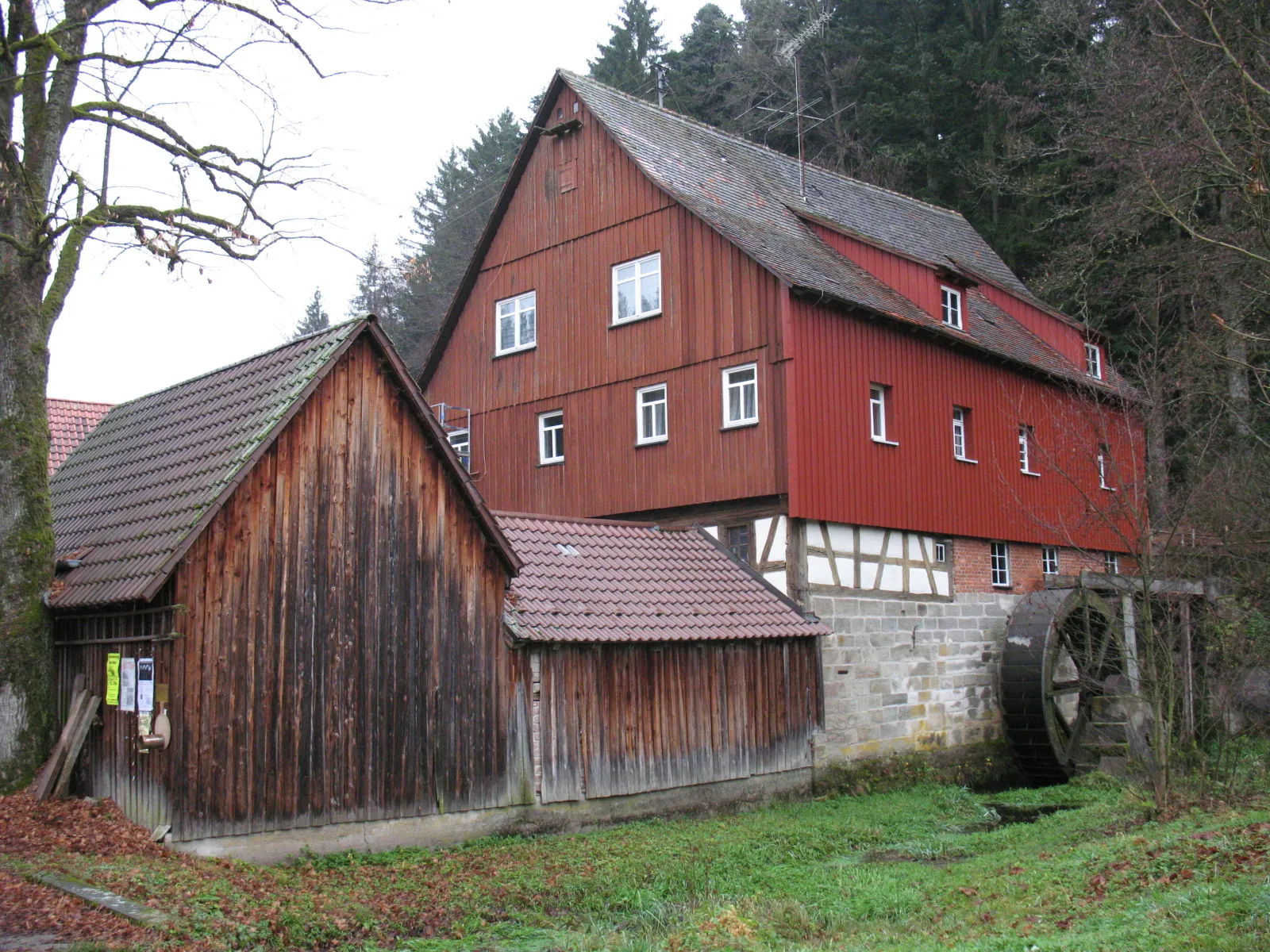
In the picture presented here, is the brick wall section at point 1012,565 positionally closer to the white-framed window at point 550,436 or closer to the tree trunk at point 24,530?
the white-framed window at point 550,436

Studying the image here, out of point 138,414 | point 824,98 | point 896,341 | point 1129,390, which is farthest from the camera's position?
point 824,98

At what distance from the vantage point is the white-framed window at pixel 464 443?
2409 cm

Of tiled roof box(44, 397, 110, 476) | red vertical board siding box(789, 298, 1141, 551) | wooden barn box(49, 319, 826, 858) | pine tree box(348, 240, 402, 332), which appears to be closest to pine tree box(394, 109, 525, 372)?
pine tree box(348, 240, 402, 332)

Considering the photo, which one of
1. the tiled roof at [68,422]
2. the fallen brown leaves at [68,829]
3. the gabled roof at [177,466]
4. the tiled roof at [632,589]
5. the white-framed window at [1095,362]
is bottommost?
the fallen brown leaves at [68,829]

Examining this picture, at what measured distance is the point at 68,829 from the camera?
10297mm

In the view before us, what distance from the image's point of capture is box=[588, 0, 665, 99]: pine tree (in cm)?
4481

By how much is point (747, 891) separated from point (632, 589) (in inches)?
218

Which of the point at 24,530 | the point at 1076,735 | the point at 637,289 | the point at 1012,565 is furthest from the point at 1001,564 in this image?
the point at 24,530

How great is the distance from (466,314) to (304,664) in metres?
14.0

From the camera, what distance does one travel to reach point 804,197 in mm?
25094

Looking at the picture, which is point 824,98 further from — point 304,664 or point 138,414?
point 304,664

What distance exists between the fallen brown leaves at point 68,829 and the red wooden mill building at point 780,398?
10650 millimetres

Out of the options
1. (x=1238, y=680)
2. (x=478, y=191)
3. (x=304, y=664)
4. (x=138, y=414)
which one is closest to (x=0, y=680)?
(x=304, y=664)

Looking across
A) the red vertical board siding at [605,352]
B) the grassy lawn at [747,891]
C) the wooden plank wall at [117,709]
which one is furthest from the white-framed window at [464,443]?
the wooden plank wall at [117,709]
